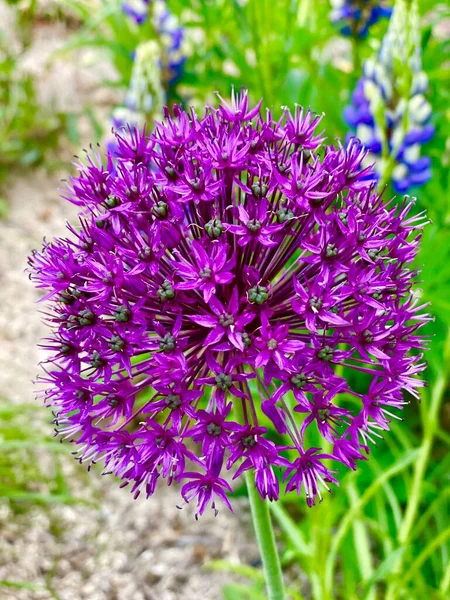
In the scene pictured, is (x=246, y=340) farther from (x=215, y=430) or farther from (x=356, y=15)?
(x=356, y=15)

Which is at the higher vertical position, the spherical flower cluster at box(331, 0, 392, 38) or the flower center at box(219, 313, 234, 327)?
the spherical flower cluster at box(331, 0, 392, 38)

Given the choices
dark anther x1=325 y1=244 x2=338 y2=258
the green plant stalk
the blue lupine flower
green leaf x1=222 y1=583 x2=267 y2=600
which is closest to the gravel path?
green leaf x1=222 y1=583 x2=267 y2=600

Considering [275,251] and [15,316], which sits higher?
[15,316]

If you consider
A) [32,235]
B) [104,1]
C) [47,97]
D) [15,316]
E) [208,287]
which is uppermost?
[47,97]

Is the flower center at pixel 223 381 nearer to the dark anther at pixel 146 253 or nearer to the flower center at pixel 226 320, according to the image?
the flower center at pixel 226 320

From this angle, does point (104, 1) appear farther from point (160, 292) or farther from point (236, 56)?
point (160, 292)

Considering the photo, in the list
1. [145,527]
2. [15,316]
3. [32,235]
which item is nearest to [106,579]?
[145,527]

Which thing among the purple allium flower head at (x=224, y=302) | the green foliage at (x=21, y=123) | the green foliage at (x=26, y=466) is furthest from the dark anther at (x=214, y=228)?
the green foliage at (x=21, y=123)

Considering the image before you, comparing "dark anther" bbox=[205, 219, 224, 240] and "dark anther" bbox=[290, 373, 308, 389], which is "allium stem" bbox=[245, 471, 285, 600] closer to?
"dark anther" bbox=[290, 373, 308, 389]
